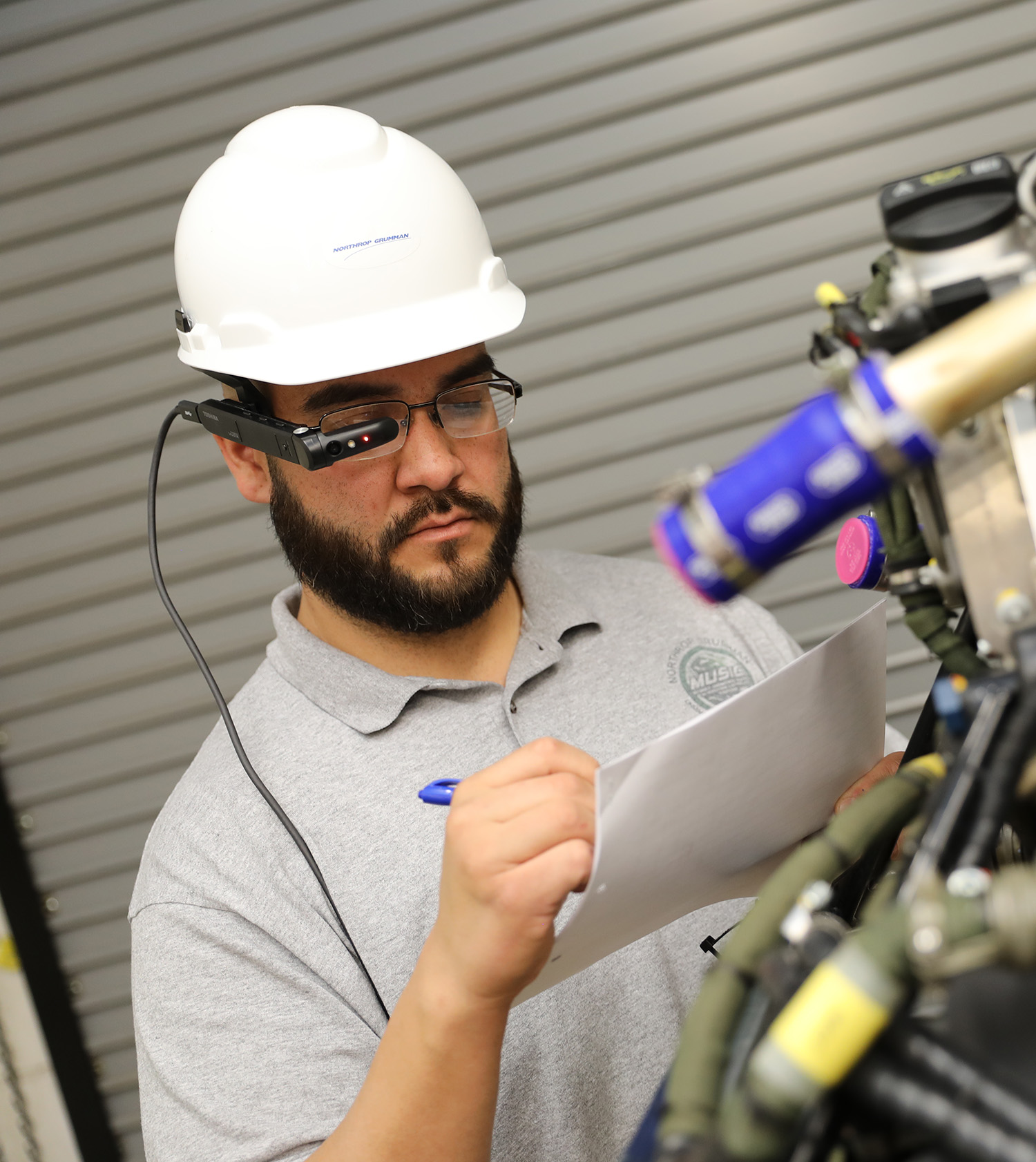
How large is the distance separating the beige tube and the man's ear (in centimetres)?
124

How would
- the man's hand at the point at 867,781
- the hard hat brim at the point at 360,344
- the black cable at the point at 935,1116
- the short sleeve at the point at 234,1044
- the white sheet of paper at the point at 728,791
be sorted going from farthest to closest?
the hard hat brim at the point at 360,344 → the short sleeve at the point at 234,1044 → the man's hand at the point at 867,781 → the white sheet of paper at the point at 728,791 → the black cable at the point at 935,1116

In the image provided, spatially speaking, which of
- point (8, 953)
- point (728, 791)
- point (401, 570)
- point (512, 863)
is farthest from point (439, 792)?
point (8, 953)

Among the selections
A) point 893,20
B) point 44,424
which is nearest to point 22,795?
point 44,424

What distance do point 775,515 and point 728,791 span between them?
0.40 metres

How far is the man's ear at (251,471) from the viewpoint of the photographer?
61.0 inches

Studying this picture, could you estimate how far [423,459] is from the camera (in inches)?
52.1

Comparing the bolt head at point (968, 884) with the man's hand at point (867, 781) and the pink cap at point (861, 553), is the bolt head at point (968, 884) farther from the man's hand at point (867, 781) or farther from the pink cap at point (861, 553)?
the man's hand at point (867, 781)

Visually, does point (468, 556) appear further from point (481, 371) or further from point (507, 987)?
point (507, 987)

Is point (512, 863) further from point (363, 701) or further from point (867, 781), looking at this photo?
point (363, 701)

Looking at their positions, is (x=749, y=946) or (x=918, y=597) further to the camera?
(x=918, y=597)

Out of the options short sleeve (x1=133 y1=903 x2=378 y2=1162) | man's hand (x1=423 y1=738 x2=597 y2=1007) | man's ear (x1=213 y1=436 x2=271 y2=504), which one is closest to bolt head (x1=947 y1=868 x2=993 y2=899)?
man's hand (x1=423 y1=738 x2=597 y2=1007)

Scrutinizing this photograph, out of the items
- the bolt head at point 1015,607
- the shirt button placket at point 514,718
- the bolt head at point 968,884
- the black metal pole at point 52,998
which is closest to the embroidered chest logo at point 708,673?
the shirt button placket at point 514,718

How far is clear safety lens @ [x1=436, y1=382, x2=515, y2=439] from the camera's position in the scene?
4.46 feet

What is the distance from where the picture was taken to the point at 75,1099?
2.94 metres
